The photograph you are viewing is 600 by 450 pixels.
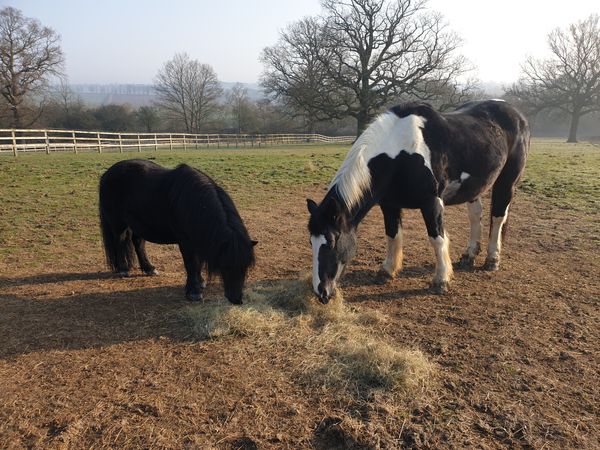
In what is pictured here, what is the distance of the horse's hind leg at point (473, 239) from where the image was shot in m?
6.27

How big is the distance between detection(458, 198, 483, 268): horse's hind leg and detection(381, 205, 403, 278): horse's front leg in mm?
1345

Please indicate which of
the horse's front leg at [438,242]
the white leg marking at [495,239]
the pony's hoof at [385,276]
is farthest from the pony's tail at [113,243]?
the white leg marking at [495,239]

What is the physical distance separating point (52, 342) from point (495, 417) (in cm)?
390

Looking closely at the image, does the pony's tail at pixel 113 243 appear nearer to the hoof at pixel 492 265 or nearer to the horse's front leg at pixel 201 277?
the horse's front leg at pixel 201 277

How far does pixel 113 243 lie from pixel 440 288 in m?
4.46

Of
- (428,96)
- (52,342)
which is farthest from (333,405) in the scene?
(428,96)

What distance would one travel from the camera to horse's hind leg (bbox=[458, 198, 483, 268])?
20.6 ft

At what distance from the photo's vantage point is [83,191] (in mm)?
10492

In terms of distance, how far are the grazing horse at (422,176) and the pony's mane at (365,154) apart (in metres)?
0.01

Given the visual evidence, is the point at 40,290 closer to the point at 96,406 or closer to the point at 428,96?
the point at 96,406

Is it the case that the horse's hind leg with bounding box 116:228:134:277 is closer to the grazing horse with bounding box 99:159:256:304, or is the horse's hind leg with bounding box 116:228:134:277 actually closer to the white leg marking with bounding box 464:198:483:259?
the grazing horse with bounding box 99:159:256:304

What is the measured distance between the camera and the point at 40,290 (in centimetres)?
504

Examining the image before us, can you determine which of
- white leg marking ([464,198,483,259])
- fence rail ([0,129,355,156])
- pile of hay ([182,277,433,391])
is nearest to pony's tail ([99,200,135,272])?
pile of hay ([182,277,433,391])

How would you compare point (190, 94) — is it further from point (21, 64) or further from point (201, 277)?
point (201, 277)
